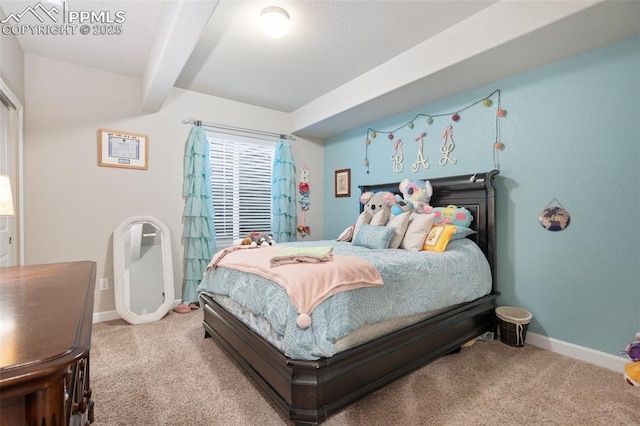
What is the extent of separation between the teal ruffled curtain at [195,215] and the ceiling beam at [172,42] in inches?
25.9

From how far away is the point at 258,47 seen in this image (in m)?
2.56

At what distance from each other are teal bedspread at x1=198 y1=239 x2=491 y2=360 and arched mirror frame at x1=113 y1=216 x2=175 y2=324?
882 mm

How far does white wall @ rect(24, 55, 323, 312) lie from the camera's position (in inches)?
108

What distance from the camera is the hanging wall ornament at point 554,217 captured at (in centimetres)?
226

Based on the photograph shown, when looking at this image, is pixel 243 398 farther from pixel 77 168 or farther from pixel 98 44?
pixel 98 44

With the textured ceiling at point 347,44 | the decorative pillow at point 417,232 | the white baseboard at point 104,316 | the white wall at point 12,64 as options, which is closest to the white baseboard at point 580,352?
the decorative pillow at point 417,232

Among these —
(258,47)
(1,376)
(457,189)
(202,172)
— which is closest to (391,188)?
(457,189)

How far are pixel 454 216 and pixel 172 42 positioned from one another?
107 inches

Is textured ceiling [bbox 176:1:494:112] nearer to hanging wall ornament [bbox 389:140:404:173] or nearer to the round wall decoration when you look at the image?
hanging wall ornament [bbox 389:140:404:173]

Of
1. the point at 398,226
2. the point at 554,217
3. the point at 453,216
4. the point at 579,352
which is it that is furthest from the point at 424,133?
the point at 579,352

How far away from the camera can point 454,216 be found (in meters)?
2.74

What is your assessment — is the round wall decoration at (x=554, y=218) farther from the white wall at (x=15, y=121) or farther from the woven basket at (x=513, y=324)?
the white wall at (x=15, y=121)

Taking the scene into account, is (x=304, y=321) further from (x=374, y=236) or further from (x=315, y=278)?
(x=374, y=236)

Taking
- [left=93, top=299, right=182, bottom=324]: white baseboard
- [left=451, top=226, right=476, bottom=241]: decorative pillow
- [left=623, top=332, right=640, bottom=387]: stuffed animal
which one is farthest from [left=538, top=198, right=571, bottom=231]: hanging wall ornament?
[left=93, top=299, right=182, bottom=324]: white baseboard
